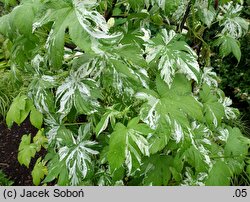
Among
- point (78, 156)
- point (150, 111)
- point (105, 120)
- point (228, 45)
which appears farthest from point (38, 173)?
point (228, 45)

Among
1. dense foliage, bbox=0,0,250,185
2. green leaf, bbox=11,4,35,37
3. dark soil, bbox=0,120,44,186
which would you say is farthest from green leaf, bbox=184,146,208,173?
dark soil, bbox=0,120,44,186

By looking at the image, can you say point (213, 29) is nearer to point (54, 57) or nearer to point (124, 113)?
point (124, 113)

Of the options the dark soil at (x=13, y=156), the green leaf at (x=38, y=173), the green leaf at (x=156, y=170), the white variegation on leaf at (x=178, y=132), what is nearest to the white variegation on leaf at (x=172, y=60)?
the white variegation on leaf at (x=178, y=132)

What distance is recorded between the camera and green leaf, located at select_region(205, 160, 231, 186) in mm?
1579

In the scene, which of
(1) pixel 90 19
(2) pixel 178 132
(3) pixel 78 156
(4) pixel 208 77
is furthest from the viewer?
(4) pixel 208 77

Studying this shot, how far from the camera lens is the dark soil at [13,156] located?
2875 millimetres

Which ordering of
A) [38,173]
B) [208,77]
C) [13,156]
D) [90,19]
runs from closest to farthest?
[90,19]
[208,77]
[38,173]
[13,156]

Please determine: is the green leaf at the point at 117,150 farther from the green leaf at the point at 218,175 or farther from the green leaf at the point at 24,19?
the green leaf at the point at 218,175

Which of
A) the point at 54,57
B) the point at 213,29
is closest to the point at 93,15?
the point at 54,57

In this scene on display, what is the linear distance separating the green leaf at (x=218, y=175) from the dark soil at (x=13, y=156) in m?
1.64

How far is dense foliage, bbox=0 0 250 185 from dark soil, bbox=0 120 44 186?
4.02ft

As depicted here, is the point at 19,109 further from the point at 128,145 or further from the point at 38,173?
the point at 38,173

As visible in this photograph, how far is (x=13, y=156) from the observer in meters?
3.07

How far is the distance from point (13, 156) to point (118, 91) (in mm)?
2061
